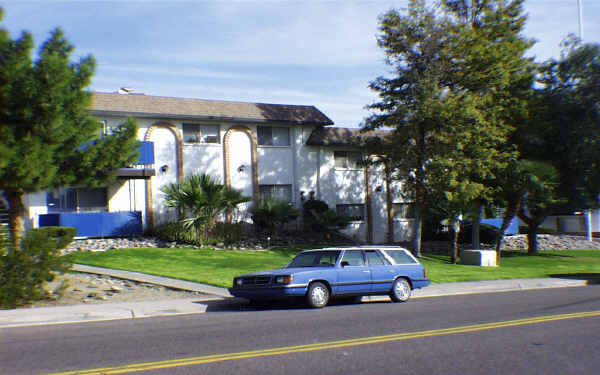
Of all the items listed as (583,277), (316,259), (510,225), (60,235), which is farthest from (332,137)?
(60,235)

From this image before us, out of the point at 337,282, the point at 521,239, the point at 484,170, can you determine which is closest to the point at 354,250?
the point at 337,282

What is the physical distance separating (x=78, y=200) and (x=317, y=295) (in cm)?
1818

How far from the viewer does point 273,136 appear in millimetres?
32500

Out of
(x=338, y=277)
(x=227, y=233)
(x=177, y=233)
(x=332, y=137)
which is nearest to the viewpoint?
(x=338, y=277)

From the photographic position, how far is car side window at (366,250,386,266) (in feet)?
45.6

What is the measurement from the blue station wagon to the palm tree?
40.1 ft

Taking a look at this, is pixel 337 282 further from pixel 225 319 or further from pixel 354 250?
pixel 225 319

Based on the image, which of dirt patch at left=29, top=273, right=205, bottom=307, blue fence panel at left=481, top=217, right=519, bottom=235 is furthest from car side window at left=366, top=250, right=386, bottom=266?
blue fence panel at left=481, top=217, right=519, bottom=235

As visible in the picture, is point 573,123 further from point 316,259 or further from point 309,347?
point 309,347

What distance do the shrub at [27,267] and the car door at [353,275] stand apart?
6.49 m

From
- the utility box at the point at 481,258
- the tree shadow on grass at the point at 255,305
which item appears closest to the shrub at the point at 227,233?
the utility box at the point at 481,258

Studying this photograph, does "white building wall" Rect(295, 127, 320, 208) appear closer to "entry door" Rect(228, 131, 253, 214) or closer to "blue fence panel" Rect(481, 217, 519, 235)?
"entry door" Rect(228, 131, 253, 214)

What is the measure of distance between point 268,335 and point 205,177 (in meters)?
18.1

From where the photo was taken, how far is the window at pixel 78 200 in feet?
86.7
